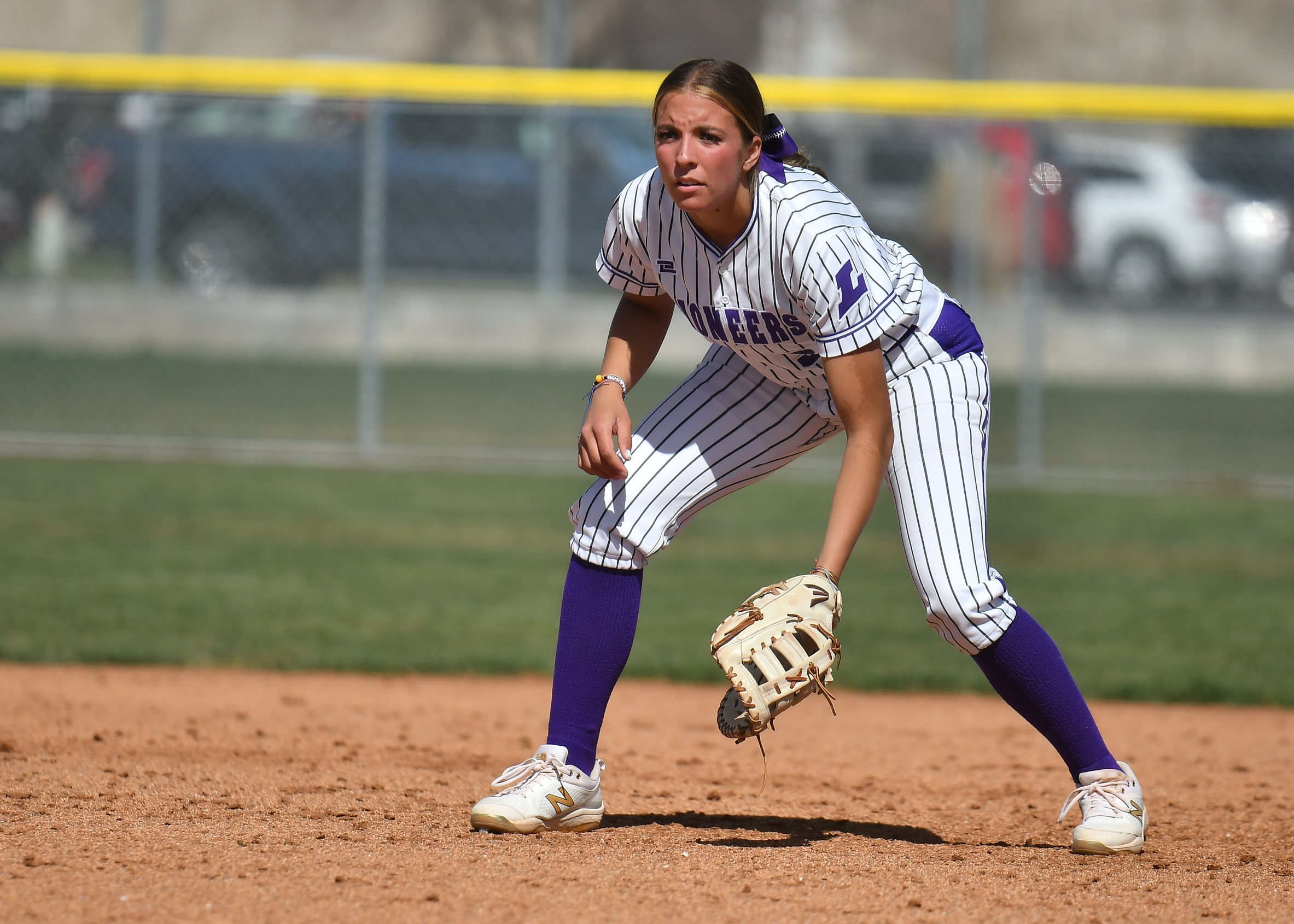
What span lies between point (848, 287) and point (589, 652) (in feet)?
2.82

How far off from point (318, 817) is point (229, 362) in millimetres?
6559

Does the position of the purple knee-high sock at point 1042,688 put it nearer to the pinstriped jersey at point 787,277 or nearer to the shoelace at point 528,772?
the pinstriped jersey at point 787,277

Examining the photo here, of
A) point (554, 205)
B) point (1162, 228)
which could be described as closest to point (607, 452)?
point (554, 205)

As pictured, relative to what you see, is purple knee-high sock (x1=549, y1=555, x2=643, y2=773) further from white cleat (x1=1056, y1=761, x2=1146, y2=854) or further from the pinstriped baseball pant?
white cleat (x1=1056, y1=761, x2=1146, y2=854)

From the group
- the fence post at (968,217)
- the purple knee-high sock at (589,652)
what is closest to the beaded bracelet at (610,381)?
the purple knee-high sock at (589,652)

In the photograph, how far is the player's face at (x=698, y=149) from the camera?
232 centimetres

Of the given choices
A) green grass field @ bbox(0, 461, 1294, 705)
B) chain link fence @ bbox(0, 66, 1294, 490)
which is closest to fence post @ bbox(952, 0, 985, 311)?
chain link fence @ bbox(0, 66, 1294, 490)

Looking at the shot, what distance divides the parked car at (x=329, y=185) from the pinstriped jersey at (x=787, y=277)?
5689 mm

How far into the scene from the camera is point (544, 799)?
2.55m

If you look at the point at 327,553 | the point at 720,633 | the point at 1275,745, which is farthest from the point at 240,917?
the point at 327,553

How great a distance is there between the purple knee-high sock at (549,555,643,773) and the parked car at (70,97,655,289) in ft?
19.1

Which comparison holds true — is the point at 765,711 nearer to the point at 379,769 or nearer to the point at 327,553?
the point at 379,769

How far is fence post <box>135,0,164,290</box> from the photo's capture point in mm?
8312

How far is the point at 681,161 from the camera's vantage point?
2.33m
